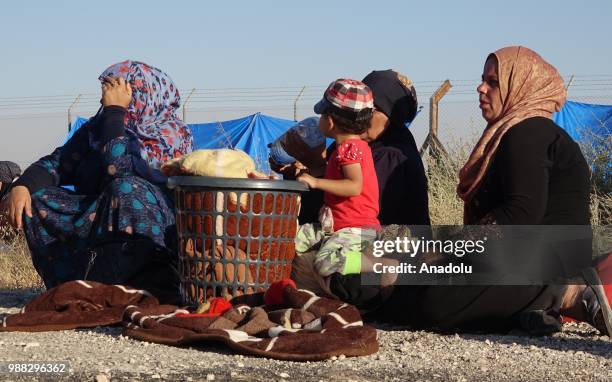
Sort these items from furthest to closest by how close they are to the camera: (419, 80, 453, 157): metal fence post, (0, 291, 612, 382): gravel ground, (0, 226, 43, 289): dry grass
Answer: (419, 80, 453, 157): metal fence post
(0, 226, 43, 289): dry grass
(0, 291, 612, 382): gravel ground

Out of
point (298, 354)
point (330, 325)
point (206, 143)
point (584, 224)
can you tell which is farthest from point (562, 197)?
point (206, 143)

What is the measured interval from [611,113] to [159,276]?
887 centimetres

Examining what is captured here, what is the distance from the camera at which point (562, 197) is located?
4961mm

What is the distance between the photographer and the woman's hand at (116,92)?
627 centimetres

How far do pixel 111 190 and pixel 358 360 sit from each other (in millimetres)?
2298

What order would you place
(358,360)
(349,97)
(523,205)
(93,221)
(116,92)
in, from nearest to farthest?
(358,360), (523,205), (349,97), (93,221), (116,92)

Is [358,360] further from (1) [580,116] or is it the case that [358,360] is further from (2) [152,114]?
(1) [580,116]

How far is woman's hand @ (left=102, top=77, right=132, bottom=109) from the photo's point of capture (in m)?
6.27

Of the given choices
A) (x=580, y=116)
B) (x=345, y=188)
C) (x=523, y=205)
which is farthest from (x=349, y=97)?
(x=580, y=116)

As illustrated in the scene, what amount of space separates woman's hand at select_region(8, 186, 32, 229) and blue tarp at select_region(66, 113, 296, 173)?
29.4 ft

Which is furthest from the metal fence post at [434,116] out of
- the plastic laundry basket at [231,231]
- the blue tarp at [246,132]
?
the plastic laundry basket at [231,231]

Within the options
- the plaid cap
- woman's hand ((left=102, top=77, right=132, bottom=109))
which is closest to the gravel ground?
the plaid cap

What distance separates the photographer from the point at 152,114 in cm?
649

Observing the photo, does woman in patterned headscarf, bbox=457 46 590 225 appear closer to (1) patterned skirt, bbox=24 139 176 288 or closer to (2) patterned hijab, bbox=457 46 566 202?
(2) patterned hijab, bbox=457 46 566 202
